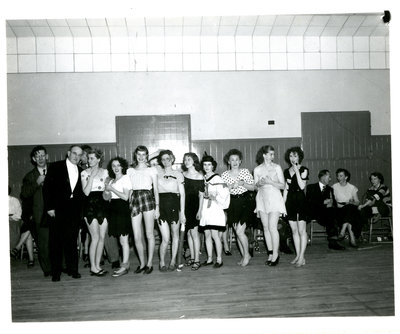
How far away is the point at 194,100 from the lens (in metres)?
7.05

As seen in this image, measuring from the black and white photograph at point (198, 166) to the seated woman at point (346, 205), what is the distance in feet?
0.07

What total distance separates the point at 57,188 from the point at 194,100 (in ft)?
10.9

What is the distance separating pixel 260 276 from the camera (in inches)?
173

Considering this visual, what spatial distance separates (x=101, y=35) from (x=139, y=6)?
13.3 feet

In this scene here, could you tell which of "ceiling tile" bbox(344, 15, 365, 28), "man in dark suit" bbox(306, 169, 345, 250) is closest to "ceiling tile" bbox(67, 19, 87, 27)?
"ceiling tile" bbox(344, 15, 365, 28)

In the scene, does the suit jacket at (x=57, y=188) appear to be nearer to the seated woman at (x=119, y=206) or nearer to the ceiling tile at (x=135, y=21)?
the seated woman at (x=119, y=206)

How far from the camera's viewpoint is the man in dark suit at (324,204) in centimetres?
630

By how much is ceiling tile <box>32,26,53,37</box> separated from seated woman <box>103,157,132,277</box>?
131 inches

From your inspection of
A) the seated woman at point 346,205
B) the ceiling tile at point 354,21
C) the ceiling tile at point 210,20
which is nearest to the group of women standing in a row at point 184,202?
the seated woman at point 346,205

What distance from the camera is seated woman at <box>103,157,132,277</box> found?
4.60 meters

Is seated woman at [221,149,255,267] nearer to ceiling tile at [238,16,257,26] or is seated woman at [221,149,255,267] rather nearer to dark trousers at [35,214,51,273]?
dark trousers at [35,214,51,273]

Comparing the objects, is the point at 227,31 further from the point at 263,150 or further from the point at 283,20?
the point at 263,150

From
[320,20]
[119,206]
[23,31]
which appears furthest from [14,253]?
[320,20]

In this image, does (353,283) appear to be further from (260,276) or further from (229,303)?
(229,303)
